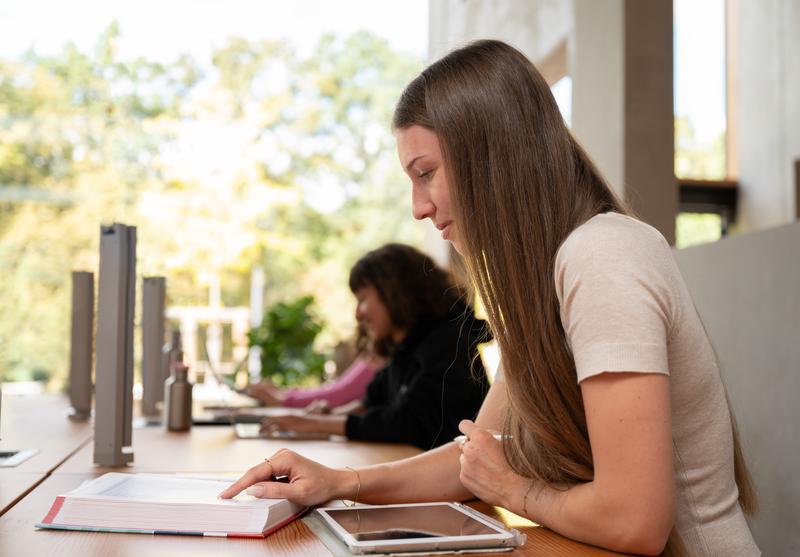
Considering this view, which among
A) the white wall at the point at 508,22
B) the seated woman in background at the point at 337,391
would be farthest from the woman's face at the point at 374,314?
the white wall at the point at 508,22

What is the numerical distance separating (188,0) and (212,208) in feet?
6.77

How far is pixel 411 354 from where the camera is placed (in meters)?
2.67

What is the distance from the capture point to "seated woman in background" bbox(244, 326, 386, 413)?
311 cm

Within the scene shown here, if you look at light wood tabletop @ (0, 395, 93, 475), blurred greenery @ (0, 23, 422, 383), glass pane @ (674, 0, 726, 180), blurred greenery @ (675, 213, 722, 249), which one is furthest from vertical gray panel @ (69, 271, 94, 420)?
glass pane @ (674, 0, 726, 180)

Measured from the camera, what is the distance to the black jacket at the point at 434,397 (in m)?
2.19

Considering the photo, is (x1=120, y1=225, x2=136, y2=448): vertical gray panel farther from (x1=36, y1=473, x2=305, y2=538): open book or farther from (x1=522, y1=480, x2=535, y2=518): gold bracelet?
(x1=522, y1=480, x2=535, y2=518): gold bracelet

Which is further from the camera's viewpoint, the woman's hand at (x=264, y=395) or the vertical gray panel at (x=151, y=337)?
the woman's hand at (x=264, y=395)

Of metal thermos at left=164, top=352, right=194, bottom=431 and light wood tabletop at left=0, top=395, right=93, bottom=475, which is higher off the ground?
metal thermos at left=164, top=352, right=194, bottom=431

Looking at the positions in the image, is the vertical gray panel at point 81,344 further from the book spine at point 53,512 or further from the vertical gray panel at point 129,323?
the book spine at point 53,512

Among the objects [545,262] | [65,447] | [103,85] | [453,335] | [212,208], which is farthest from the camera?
[212,208]

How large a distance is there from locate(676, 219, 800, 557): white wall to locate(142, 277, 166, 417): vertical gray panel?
1.63 meters

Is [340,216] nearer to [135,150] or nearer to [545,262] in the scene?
[135,150]

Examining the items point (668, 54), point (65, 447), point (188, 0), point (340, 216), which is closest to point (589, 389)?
point (65, 447)

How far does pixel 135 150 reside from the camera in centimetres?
848
